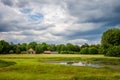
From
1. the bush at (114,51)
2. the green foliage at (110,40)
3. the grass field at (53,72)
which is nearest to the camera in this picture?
the grass field at (53,72)

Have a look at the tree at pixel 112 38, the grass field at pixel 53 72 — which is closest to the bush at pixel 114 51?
the tree at pixel 112 38

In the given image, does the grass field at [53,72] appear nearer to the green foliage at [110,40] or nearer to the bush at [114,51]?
the bush at [114,51]

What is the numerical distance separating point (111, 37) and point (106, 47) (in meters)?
12.4

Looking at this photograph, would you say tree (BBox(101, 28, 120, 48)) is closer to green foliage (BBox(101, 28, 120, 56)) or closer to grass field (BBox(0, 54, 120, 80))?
green foliage (BBox(101, 28, 120, 56))

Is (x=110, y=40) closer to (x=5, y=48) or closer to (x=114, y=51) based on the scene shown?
(x=114, y=51)

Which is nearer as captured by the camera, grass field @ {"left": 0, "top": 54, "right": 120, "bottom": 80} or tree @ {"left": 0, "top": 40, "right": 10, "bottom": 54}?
grass field @ {"left": 0, "top": 54, "right": 120, "bottom": 80}

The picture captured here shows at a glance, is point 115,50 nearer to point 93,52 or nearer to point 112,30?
point 112,30

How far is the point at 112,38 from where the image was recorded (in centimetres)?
15925

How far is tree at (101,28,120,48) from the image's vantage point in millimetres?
157012

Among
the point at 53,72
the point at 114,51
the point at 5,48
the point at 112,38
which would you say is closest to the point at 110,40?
the point at 112,38

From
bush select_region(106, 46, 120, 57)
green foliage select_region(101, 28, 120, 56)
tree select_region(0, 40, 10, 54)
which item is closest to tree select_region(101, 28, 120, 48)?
green foliage select_region(101, 28, 120, 56)

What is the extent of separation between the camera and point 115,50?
454 ft

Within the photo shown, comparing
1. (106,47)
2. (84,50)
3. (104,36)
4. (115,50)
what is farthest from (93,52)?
(115,50)

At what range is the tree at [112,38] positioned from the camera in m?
157
